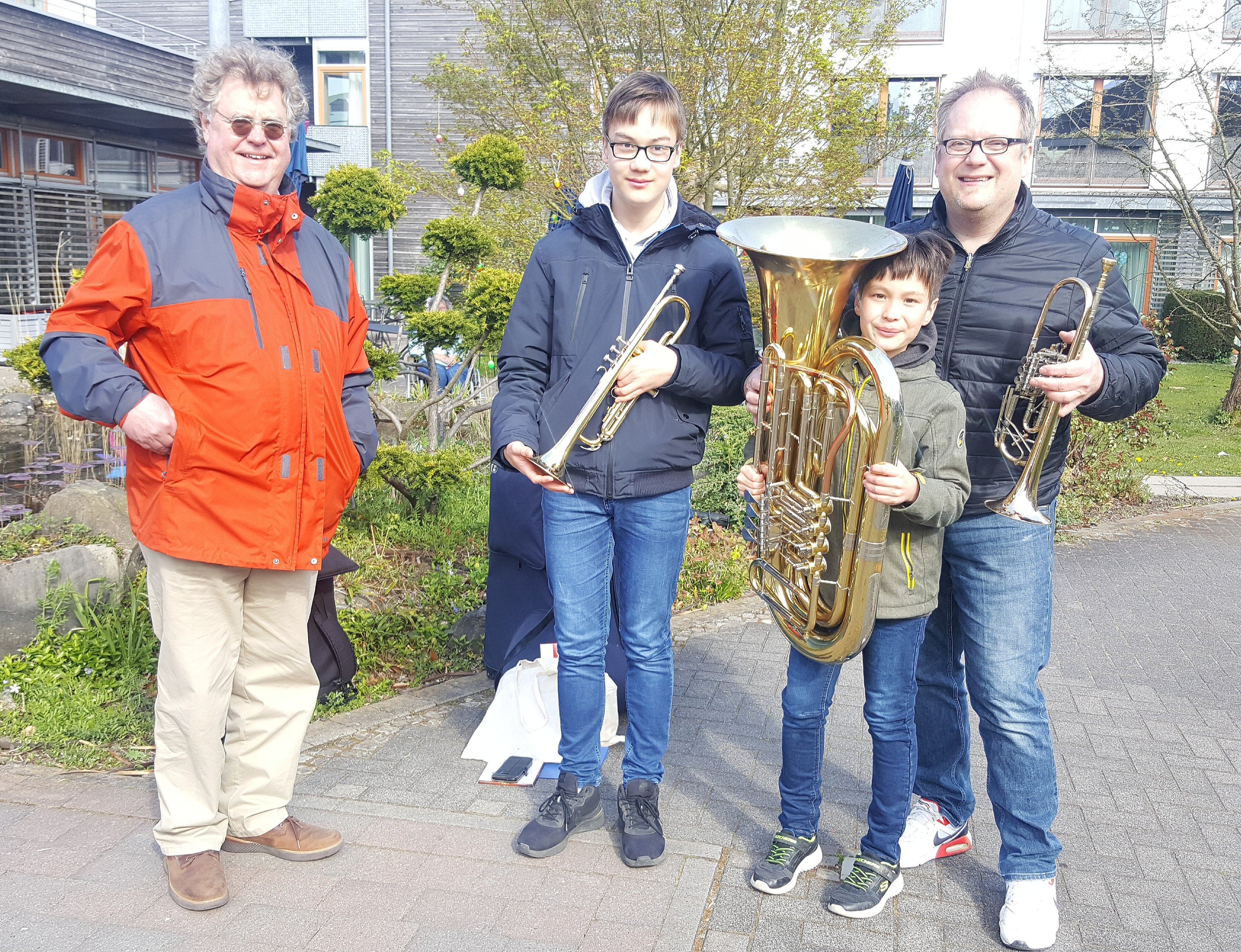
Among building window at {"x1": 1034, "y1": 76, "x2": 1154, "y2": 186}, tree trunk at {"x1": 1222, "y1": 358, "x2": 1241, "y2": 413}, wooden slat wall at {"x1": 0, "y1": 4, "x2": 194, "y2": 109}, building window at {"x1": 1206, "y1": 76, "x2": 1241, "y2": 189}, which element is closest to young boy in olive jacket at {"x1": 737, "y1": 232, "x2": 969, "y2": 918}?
building window at {"x1": 1206, "y1": 76, "x2": 1241, "y2": 189}

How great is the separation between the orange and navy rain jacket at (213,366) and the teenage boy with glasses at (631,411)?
1.94ft

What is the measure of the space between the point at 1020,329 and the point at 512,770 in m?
2.24

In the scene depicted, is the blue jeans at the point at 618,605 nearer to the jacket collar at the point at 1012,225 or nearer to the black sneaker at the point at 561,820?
the black sneaker at the point at 561,820

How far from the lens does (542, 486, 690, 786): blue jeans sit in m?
3.14

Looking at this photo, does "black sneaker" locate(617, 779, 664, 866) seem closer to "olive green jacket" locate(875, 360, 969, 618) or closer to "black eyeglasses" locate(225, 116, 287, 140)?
"olive green jacket" locate(875, 360, 969, 618)

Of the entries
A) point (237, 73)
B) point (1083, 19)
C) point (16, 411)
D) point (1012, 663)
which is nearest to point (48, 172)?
point (16, 411)

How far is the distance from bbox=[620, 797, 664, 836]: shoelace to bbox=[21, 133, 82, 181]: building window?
1552cm

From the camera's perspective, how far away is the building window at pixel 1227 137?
12.3 metres

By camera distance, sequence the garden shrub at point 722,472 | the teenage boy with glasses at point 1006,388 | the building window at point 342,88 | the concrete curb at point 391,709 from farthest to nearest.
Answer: the building window at point 342,88
the garden shrub at point 722,472
the concrete curb at point 391,709
the teenage boy with glasses at point 1006,388

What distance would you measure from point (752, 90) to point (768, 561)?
736cm

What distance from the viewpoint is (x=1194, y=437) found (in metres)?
12.4

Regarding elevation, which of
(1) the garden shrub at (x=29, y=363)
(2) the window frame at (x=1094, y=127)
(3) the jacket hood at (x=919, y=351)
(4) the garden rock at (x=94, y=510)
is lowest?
(4) the garden rock at (x=94, y=510)

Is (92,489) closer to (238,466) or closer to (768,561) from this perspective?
(238,466)

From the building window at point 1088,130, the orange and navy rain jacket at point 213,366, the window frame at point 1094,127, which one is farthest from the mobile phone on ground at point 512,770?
the building window at point 1088,130
